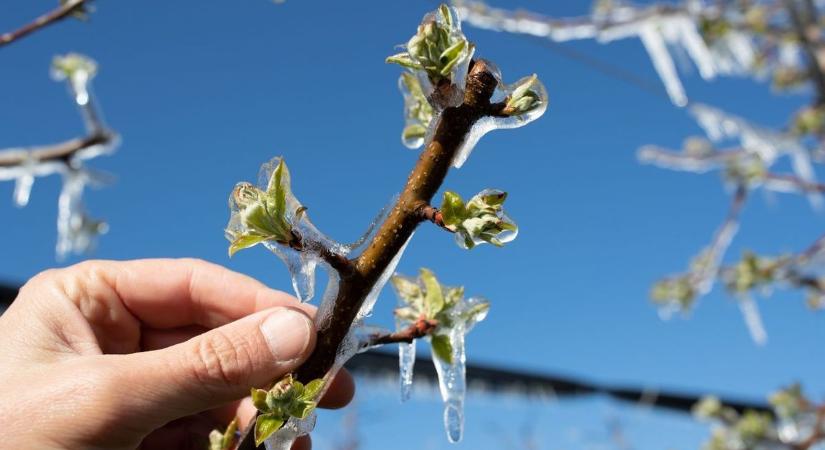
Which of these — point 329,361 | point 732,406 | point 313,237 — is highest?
point 313,237

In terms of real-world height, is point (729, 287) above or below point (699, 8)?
below

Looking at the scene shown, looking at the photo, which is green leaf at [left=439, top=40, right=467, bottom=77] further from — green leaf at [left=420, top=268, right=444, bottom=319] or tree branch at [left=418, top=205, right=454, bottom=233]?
green leaf at [left=420, top=268, right=444, bottom=319]

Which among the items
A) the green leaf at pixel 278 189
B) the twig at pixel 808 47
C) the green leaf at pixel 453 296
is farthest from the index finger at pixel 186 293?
the twig at pixel 808 47

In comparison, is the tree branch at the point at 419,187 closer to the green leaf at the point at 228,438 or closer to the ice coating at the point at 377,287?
the ice coating at the point at 377,287

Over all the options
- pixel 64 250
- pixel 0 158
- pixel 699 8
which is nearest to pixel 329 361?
pixel 0 158

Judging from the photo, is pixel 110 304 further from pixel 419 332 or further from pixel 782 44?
pixel 782 44

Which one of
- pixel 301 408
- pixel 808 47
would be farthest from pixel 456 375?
pixel 808 47
